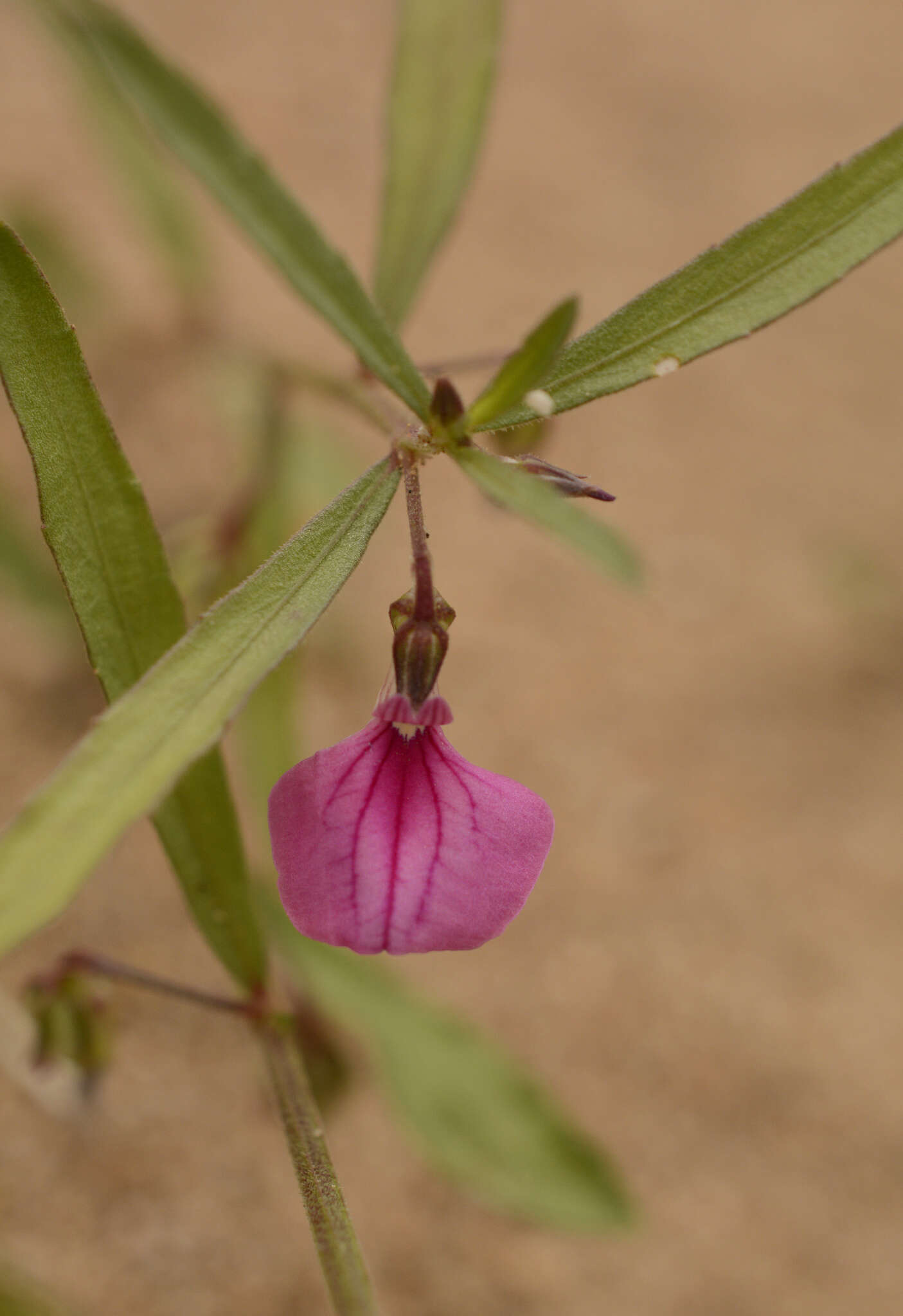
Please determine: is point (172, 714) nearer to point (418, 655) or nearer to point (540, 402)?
point (418, 655)

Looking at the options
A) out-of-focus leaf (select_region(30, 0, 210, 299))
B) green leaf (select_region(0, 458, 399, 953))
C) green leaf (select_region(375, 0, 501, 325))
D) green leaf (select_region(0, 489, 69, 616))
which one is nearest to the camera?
green leaf (select_region(0, 458, 399, 953))

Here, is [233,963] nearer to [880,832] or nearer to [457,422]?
[457,422]

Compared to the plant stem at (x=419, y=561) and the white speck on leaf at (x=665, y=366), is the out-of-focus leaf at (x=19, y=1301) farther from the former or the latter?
the white speck on leaf at (x=665, y=366)

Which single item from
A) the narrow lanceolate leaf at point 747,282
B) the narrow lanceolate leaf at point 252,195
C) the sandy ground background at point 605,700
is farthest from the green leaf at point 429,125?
the sandy ground background at point 605,700

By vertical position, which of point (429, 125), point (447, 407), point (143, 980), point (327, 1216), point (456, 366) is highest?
point (429, 125)

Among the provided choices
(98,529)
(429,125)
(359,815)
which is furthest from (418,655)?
(429,125)

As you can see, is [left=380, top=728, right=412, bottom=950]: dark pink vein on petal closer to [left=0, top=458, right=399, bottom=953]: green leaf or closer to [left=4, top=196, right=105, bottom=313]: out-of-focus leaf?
[left=0, top=458, right=399, bottom=953]: green leaf

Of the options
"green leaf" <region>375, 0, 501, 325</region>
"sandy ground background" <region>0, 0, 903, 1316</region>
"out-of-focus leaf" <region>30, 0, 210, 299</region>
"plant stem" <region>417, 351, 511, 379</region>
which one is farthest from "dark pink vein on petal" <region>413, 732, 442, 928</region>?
"out-of-focus leaf" <region>30, 0, 210, 299</region>
